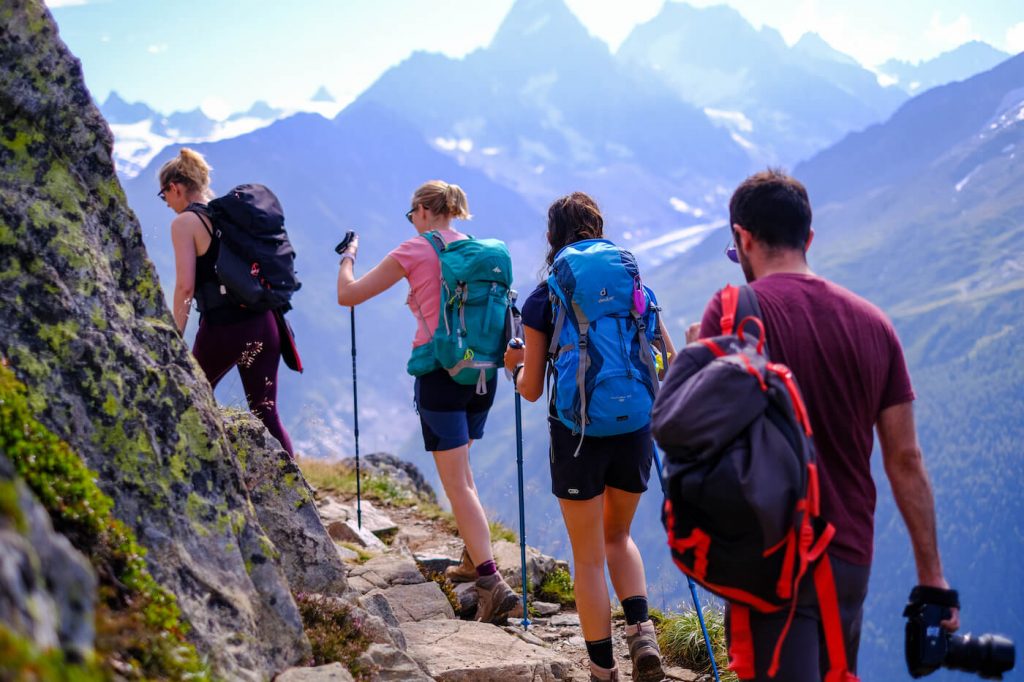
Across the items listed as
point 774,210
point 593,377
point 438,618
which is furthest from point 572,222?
point 438,618

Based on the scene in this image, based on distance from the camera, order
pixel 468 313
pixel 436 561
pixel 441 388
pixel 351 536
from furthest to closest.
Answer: pixel 351 536 < pixel 436 561 < pixel 441 388 < pixel 468 313

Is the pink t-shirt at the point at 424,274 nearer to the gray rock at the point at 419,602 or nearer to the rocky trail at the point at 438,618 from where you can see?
the rocky trail at the point at 438,618

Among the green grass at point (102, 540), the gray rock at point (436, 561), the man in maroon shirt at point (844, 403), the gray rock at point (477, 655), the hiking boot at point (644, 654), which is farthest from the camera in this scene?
the gray rock at point (436, 561)

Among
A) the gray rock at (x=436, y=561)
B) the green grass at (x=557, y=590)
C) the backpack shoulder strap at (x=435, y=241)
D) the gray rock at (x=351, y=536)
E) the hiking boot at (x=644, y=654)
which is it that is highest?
the backpack shoulder strap at (x=435, y=241)

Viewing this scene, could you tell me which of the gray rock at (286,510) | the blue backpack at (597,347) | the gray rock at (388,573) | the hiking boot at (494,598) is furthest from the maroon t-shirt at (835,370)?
the gray rock at (388,573)

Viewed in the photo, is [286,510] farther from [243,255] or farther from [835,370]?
[835,370]

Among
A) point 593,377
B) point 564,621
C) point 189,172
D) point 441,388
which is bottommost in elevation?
point 564,621

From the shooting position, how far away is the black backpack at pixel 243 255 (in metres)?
6.62

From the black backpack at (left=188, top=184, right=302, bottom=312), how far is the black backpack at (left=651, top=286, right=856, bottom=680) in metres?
4.21

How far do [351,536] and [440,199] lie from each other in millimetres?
3893

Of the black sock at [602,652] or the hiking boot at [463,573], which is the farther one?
the hiking boot at [463,573]

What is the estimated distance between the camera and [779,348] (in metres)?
3.37

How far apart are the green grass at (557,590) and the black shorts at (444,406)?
2457 millimetres

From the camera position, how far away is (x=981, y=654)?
3.34 metres
